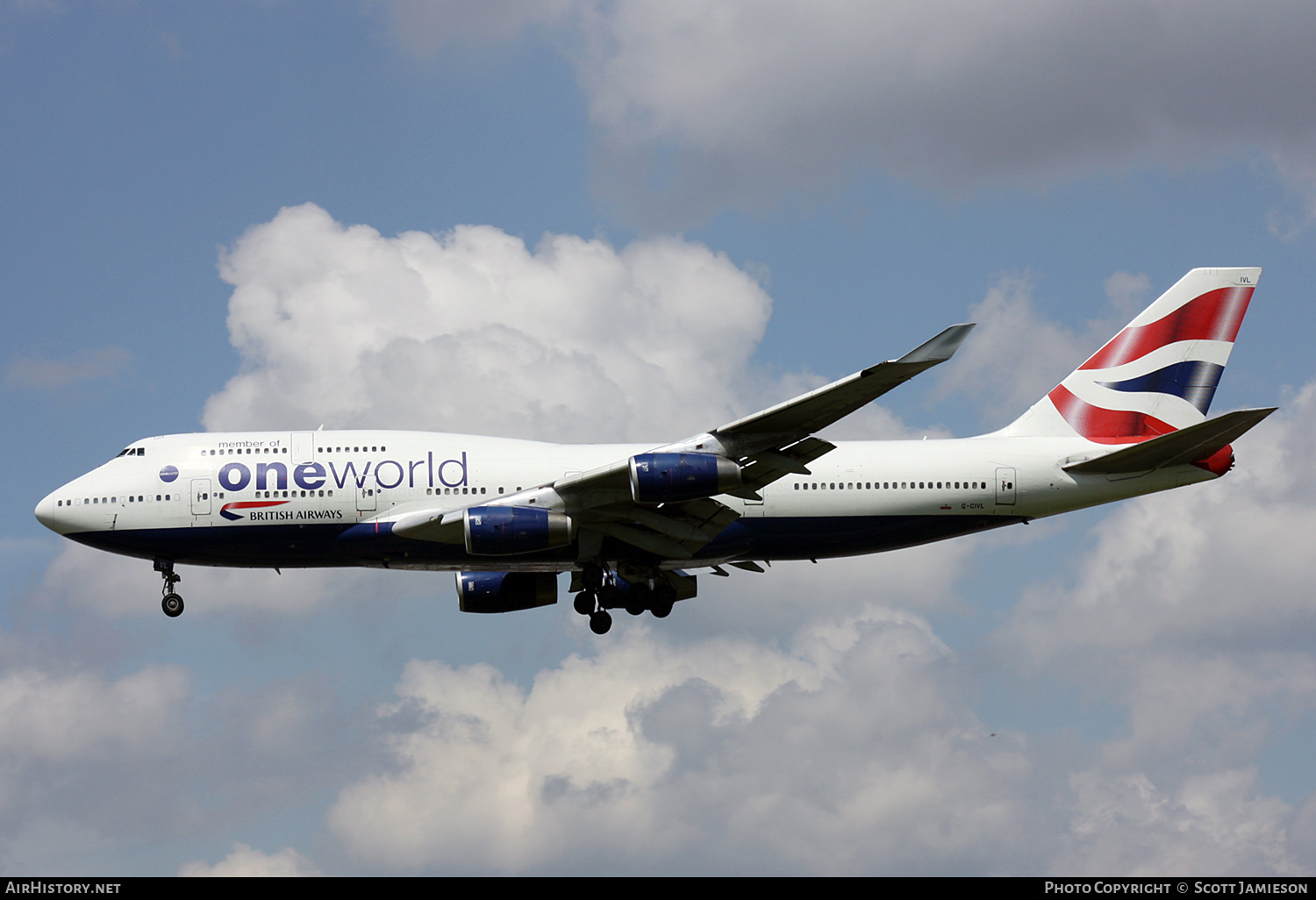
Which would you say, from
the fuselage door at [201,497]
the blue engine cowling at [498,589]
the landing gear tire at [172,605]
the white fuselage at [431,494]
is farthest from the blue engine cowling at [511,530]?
the landing gear tire at [172,605]

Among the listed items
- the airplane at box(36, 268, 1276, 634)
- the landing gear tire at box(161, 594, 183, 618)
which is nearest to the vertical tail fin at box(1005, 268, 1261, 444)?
the airplane at box(36, 268, 1276, 634)

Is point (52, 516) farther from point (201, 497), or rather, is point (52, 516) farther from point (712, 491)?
point (712, 491)

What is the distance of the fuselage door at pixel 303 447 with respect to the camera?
3538 centimetres

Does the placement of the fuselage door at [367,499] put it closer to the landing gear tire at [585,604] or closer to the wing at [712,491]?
the wing at [712,491]

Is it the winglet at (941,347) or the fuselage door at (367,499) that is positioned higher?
the fuselage door at (367,499)

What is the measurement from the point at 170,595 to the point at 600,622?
472 inches

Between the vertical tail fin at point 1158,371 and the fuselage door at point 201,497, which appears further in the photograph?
the vertical tail fin at point 1158,371

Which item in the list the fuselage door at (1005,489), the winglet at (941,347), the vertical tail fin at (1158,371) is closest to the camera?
the winglet at (941,347)

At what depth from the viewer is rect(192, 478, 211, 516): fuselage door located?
35062 millimetres

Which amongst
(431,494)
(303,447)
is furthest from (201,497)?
(431,494)

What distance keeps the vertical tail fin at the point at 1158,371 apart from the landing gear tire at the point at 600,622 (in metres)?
12.8

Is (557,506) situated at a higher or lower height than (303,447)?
lower

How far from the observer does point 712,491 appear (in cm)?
3086
